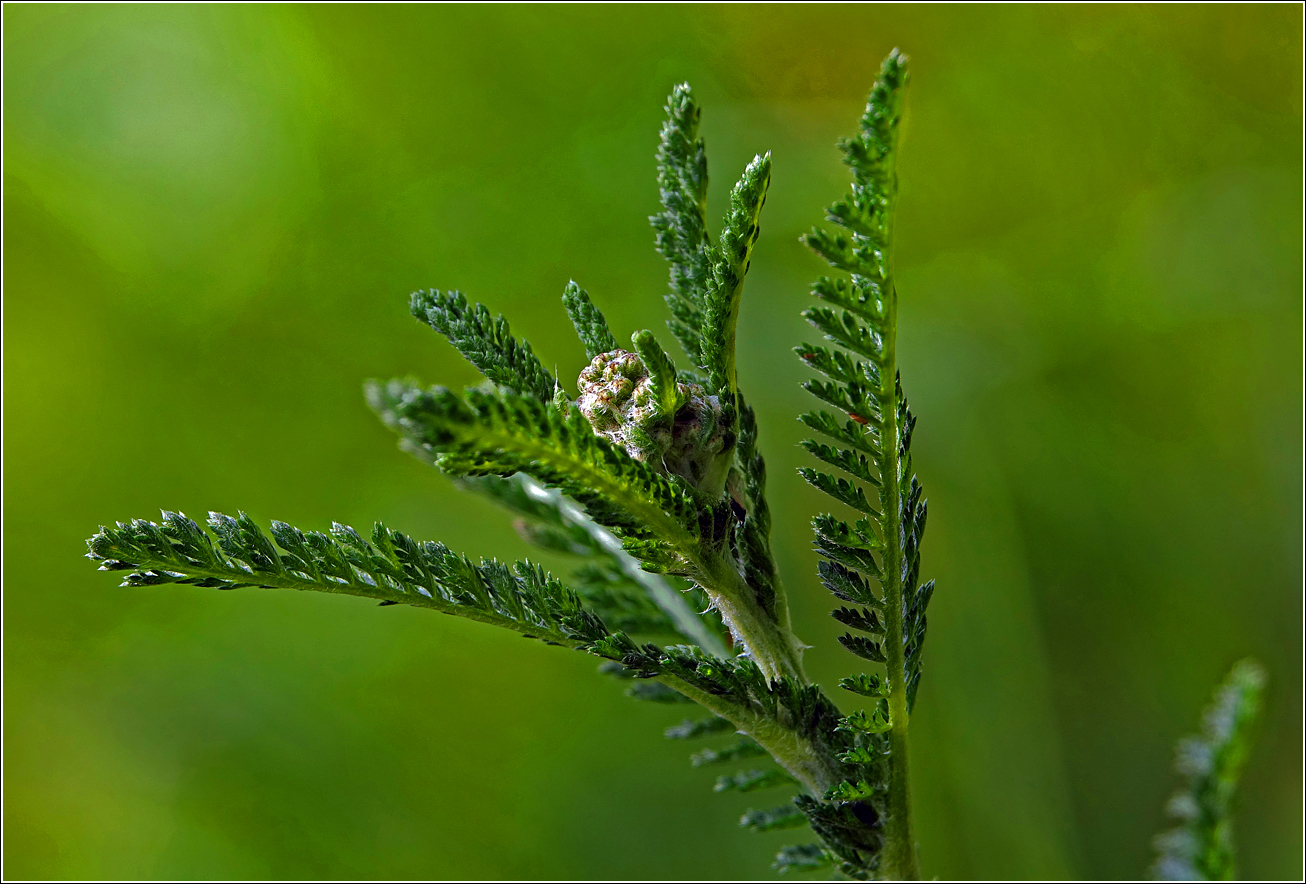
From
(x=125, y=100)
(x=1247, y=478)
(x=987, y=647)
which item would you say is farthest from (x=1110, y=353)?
(x=125, y=100)

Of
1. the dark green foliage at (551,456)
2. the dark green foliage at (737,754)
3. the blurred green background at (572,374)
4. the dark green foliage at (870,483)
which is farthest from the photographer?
the blurred green background at (572,374)

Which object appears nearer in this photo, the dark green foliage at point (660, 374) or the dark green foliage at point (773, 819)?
the dark green foliage at point (660, 374)

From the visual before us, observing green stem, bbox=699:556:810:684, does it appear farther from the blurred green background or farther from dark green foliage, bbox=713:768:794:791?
the blurred green background

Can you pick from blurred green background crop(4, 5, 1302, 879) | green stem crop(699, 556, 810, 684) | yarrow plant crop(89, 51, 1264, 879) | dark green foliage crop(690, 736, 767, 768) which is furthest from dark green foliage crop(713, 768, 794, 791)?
blurred green background crop(4, 5, 1302, 879)

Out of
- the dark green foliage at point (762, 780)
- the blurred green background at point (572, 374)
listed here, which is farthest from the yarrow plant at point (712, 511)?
the blurred green background at point (572, 374)

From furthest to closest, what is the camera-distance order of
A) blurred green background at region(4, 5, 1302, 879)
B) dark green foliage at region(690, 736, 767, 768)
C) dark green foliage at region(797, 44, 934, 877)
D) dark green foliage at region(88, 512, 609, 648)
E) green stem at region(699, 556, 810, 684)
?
blurred green background at region(4, 5, 1302, 879)
dark green foliage at region(690, 736, 767, 768)
green stem at region(699, 556, 810, 684)
dark green foliage at region(88, 512, 609, 648)
dark green foliage at region(797, 44, 934, 877)

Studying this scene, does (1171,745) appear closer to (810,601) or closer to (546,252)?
(810,601)

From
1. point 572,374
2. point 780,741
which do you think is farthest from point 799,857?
point 572,374

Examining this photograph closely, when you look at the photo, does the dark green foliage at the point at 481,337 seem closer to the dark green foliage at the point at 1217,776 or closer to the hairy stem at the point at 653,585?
the hairy stem at the point at 653,585
